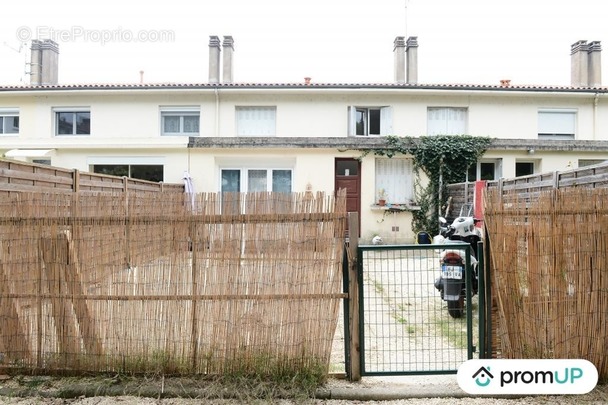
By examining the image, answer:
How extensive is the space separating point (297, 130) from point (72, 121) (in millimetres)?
7901

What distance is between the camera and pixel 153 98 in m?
14.3

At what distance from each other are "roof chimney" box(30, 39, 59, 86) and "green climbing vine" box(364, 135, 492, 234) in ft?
41.2

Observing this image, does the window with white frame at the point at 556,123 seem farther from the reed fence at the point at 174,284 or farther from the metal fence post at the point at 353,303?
the reed fence at the point at 174,284

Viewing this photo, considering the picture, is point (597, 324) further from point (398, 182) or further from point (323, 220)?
point (398, 182)

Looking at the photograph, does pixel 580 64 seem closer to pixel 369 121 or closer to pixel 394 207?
pixel 369 121

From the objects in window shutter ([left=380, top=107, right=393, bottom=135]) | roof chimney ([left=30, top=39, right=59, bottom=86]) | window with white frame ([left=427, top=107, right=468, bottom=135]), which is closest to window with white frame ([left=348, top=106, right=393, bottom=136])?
window shutter ([left=380, top=107, right=393, bottom=135])

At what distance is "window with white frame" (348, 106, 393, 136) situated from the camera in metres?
14.3

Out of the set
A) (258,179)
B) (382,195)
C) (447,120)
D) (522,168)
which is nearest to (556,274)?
(382,195)

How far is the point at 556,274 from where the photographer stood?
346 cm

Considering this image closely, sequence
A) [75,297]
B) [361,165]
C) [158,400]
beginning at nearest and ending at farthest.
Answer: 1. [158,400]
2. [75,297]
3. [361,165]

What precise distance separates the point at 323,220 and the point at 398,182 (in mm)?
10967

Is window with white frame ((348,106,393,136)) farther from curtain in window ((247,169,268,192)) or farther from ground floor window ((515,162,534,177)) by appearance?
ground floor window ((515,162,534,177))

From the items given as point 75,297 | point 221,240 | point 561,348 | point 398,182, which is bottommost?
point 561,348

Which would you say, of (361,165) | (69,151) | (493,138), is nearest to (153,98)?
(69,151)
